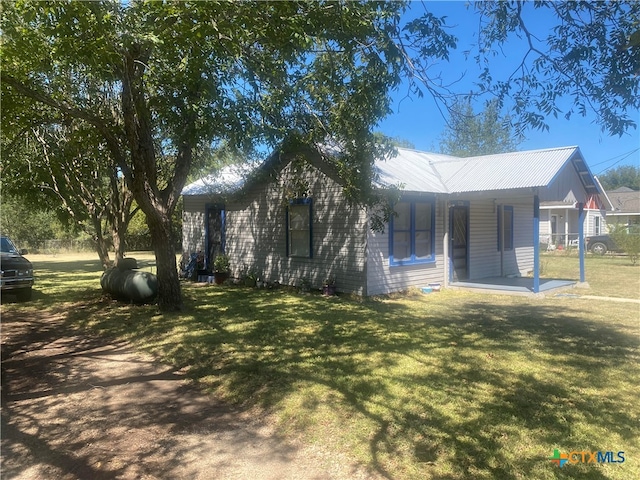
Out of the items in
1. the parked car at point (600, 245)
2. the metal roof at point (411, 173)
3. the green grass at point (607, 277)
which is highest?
the metal roof at point (411, 173)

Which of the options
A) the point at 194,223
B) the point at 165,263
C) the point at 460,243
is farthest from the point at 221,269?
the point at 460,243

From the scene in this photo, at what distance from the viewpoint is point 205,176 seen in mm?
16109

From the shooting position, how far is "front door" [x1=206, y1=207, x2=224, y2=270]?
15180mm

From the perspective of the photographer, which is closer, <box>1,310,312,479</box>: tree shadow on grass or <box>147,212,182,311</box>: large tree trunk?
<box>1,310,312,479</box>: tree shadow on grass

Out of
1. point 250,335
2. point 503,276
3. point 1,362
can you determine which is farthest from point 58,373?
point 503,276

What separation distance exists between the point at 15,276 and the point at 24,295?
0.73 meters

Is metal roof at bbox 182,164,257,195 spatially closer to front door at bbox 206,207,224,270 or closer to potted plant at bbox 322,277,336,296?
front door at bbox 206,207,224,270

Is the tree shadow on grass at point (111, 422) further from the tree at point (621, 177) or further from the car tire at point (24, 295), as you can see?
the tree at point (621, 177)

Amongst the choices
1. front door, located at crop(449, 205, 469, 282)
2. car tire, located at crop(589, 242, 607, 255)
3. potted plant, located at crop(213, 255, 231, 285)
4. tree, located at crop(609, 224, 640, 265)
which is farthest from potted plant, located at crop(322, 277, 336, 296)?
car tire, located at crop(589, 242, 607, 255)

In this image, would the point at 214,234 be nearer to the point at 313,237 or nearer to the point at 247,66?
the point at 313,237

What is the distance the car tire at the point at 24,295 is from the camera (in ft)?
37.6

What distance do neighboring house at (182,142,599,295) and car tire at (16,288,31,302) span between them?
537 centimetres

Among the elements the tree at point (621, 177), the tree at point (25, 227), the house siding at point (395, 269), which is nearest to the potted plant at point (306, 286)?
the house siding at point (395, 269)

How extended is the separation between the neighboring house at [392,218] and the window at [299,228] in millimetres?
28
